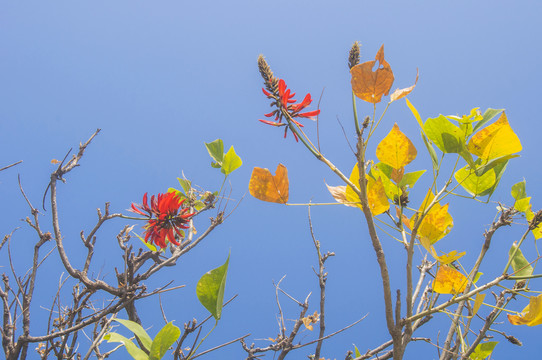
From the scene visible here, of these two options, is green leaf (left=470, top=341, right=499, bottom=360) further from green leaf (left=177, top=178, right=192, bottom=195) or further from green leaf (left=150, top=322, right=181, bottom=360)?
green leaf (left=177, top=178, right=192, bottom=195)

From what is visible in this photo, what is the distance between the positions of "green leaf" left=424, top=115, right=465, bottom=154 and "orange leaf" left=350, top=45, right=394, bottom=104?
0.09m

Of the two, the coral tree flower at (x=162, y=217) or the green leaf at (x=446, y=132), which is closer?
the green leaf at (x=446, y=132)

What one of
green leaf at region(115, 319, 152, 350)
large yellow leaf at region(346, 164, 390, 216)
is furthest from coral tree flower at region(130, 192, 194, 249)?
large yellow leaf at region(346, 164, 390, 216)

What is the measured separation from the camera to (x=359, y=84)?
487 millimetres

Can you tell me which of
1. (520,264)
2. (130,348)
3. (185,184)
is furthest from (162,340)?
(185,184)

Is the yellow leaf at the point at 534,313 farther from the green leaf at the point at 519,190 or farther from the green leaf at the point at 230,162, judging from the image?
the green leaf at the point at 230,162

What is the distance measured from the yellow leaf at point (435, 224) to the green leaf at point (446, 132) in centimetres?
9

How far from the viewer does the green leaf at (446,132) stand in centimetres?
53

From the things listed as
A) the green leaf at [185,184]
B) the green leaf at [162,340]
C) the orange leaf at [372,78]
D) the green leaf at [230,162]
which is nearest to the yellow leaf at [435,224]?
the orange leaf at [372,78]

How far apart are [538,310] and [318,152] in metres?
0.38

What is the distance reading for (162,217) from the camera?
113 centimetres

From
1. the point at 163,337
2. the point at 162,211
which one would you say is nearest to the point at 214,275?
the point at 163,337

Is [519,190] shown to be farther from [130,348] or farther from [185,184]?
[185,184]

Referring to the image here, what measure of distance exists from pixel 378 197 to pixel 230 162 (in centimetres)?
74
